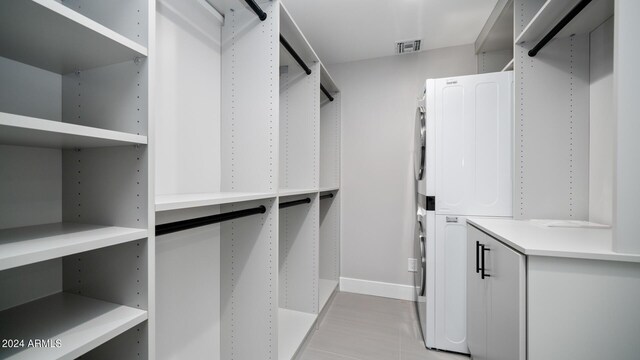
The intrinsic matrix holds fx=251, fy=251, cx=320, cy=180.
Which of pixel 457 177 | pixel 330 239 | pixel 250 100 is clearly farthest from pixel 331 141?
pixel 250 100

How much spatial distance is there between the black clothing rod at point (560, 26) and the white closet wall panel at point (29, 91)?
7.25ft

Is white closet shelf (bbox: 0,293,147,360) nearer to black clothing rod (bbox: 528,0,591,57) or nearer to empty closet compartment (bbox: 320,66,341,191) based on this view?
black clothing rod (bbox: 528,0,591,57)

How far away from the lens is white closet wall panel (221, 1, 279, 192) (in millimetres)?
1385

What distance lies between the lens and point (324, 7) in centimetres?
201

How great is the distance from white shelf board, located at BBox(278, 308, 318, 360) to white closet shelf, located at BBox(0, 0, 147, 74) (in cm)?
180

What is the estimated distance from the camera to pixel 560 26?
4.42ft

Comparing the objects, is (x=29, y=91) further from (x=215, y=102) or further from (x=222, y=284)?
(x=222, y=284)

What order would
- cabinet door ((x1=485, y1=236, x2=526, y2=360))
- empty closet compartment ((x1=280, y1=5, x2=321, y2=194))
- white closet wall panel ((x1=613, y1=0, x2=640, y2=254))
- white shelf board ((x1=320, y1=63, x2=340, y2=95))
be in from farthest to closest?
1. white shelf board ((x1=320, y1=63, x2=340, y2=95))
2. empty closet compartment ((x1=280, y1=5, x2=321, y2=194))
3. cabinet door ((x1=485, y1=236, x2=526, y2=360))
4. white closet wall panel ((x1=613, y1=0, x2=640, y2=254))

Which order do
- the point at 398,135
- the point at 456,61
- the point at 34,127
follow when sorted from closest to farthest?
the point at 34,127, the point at 456,61, the point at 398,135

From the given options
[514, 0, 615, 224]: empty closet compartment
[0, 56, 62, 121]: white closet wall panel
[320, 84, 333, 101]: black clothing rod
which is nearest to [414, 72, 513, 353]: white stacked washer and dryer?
[514, 0, 615, 224]: empty closet compartment

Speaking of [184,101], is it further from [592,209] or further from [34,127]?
[592,209]

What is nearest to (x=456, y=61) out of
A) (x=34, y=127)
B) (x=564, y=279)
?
→ (x=564, y=279)

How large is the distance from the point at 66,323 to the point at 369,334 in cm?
200

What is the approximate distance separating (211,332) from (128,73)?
141cm
